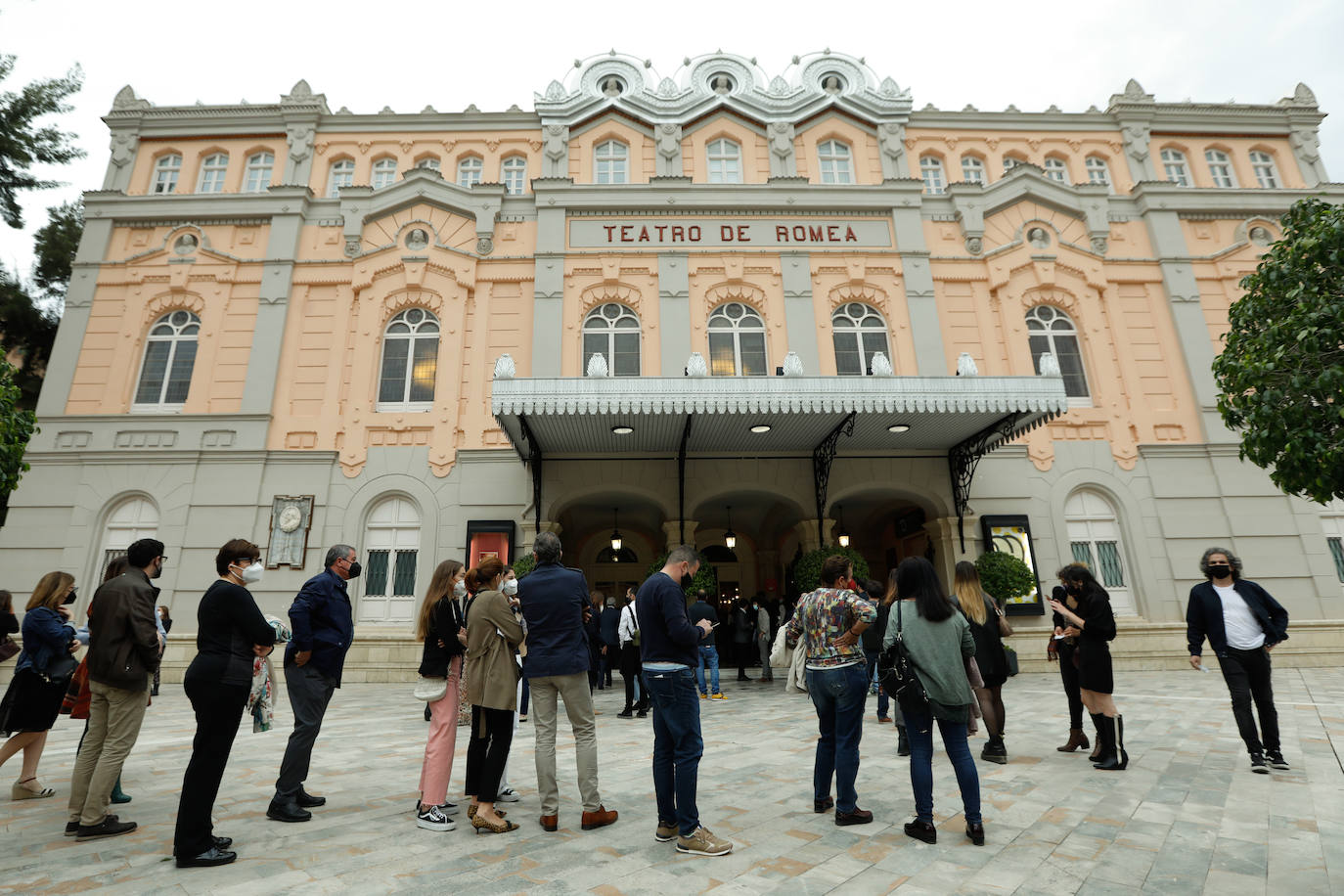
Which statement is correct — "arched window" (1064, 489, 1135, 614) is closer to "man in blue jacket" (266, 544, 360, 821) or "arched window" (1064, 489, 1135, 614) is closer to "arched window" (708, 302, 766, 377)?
"arched window" (708, 302, 766, 377)

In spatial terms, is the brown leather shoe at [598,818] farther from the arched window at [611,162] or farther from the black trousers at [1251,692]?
the arched window at [611,162]

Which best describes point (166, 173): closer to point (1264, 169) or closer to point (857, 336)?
point (857, 336)

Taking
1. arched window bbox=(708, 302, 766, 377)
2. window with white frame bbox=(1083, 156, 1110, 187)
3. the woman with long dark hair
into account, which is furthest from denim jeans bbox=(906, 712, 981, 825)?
window with white frame bbox=(1083, 156, 1110, 187)

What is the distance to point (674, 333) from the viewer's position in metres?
14.7

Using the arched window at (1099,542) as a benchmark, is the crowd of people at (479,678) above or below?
below

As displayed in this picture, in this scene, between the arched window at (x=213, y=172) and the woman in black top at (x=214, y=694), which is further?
the arched window at (x=213, y=172)

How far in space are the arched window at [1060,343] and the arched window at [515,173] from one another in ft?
41.6

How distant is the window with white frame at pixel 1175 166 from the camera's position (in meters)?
16.9

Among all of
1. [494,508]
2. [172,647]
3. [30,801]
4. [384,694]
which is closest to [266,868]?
[30,801]

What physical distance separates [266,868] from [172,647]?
11.7 m

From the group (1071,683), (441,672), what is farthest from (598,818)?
(1071,683)

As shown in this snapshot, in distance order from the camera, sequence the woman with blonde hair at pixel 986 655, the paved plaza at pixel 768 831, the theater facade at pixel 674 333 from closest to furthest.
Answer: the paved plaza at pixel 768 831, the woman with blonde hair at pixel 986 655, the theater facade at pixel 674 333

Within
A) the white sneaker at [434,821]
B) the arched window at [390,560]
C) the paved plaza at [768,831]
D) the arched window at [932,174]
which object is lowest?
the paved plaza at [768,831]

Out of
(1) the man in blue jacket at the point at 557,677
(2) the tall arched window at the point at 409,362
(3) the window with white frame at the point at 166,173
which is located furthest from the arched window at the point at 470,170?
(1) the man in blue jacket at the point at 557,677
